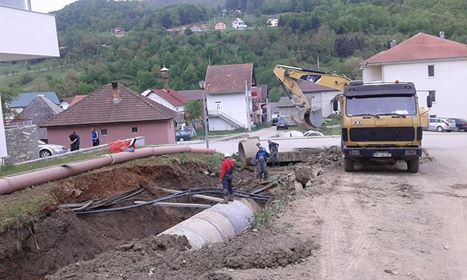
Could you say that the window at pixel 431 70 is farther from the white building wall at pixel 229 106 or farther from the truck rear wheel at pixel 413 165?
the truck rear wheel at pixel 413 165

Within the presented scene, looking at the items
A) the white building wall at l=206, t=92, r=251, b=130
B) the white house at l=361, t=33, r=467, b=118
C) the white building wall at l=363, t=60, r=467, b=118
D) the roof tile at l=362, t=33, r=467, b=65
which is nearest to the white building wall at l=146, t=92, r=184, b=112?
the white building wall at l=206, t=92, r=251, b=130

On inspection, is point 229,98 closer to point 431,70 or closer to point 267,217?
point 431,70

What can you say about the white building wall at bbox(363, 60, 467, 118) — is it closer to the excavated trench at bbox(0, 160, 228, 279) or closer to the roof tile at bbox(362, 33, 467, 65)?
the roof tile at bbox(362, 33, 467, 65)

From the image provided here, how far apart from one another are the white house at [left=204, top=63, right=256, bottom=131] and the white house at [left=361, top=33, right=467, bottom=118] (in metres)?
18.5

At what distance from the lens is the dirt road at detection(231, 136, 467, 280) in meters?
8.16

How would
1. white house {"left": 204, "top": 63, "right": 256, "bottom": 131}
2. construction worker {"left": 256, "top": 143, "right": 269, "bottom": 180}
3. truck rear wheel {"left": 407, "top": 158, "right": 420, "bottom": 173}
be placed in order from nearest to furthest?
truck rear wheel {"left": 407, "top": 158, "right": 420, "bottom": 173} → construction worker {"left": 256, "top": 143, "right": 269, "bottom": 180} → white house {"left": 204, "top": 63, "right": 256, "bottom": 131}

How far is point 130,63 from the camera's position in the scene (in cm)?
8656

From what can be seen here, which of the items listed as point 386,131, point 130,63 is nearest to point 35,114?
point 130,63

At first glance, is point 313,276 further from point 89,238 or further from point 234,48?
point 234,48

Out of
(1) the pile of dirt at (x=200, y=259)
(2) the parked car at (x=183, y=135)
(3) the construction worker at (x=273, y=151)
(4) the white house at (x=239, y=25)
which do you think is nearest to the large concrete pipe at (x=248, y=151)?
Answer: (3) the construction worker at (x=273, y=151)

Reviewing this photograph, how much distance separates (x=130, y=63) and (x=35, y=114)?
2513 centimetres

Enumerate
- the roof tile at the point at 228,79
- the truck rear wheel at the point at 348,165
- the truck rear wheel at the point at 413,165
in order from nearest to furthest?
the truck rear wheel at the point at 413,165 → the truck rear wheel at the point at 348,165 → the roof tile at the point at 228,79

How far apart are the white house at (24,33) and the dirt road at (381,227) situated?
9.53 m

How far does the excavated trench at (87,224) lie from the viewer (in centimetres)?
1205
